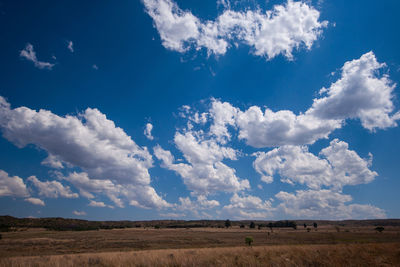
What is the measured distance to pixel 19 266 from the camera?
8.78 meters

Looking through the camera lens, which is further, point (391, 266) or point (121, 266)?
point (121, 266)

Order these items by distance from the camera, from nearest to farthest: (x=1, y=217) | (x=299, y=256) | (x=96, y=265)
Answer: (x=299, y=256), (x=96, y=265), (x=1, y=217)

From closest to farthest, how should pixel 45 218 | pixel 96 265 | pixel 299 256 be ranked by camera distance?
pixel 299 256 → pixel 96 265 → pixel 45 218

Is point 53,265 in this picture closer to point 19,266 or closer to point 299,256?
point 19,266

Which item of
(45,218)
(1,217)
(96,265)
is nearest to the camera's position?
(96,265)

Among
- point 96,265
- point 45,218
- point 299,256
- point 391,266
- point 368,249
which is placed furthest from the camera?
point 45,218

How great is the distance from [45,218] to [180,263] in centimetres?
19092

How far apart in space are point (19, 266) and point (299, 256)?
1097 centimetres

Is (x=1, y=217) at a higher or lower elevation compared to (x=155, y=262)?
lower

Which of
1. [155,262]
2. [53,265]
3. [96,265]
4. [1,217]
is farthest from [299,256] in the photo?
[1,217]

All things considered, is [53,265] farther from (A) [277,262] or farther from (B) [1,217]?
(B) [1,217]

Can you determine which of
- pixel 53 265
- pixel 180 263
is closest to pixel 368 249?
pixel 180 263

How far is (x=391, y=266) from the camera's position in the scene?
26.0 feet

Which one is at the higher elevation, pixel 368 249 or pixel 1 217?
pixel 368 249
